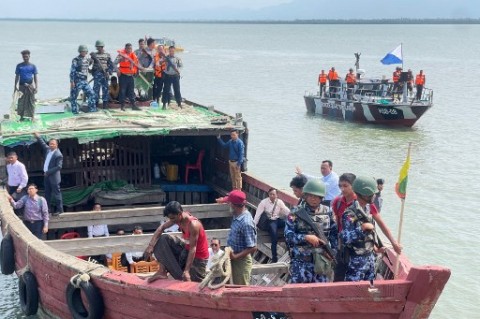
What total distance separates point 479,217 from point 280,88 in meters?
32.6

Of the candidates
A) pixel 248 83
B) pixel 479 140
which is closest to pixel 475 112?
pixel 479 140

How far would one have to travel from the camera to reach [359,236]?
641cm

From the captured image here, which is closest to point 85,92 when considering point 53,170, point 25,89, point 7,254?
point 25,89

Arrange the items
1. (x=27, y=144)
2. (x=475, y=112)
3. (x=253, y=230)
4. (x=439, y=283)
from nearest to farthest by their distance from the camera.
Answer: (x=439, y=283) < (x=253, y=230) < (x=27, y=144) < (x=475, y=112)

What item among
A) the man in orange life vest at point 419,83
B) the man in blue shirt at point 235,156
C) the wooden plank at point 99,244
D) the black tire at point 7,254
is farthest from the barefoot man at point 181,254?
the man in orange life vest at point 419,83

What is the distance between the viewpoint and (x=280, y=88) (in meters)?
49.7

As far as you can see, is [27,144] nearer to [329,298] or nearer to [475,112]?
[329,298]

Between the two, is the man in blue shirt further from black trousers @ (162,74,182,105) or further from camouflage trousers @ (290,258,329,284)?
camouflage trousers @ (290,258,329,284)

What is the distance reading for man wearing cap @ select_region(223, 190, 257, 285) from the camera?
7.18 metres

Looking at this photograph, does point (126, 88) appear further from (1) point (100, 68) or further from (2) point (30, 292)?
(2) point (30, 292)

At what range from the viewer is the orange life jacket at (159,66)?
15031 millimetres

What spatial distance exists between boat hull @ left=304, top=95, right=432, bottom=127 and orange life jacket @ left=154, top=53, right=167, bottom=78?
1770 cm

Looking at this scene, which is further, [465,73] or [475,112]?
[465,73]

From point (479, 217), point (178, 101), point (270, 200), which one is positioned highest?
point (178, 101)
